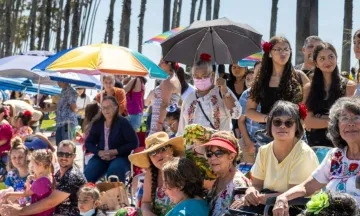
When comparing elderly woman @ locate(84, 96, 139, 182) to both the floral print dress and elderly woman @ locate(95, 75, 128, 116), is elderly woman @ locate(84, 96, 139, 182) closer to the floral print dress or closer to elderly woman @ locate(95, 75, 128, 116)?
elderly woman @ locate(95, 75, 128, 116)

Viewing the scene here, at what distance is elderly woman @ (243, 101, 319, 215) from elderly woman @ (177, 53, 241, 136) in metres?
2.14

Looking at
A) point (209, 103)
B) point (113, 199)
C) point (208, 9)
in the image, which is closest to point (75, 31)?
point (208, 9)

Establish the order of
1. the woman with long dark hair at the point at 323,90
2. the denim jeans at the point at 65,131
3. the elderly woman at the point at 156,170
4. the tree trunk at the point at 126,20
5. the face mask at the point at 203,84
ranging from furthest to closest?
1. the tree trunk at the point at 126,20
2. the denim jeans at the point at 65,131
3. the face mask at the point at 203,84
4. the woman with long dark hair at the point at 323,90
5. the elderly woman at the point at 156,170

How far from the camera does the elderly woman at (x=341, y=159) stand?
4441 millimetres

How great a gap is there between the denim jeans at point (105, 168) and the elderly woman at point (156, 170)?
2.50 metres

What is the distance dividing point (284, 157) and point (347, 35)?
13.0m

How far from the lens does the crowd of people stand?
15.0 ft

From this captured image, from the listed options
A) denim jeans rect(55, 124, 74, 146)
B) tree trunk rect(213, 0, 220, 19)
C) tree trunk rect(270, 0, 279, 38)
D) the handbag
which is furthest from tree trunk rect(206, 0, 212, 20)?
the handbag

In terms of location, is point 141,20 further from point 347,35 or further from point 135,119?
point 135,119

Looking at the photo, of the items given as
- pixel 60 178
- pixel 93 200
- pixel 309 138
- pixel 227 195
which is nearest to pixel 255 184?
pixel 227 195

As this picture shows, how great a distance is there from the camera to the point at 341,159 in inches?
179

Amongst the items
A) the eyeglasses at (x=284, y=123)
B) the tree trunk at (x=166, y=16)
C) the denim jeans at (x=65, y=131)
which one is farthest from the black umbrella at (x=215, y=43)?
the tree trunk at (x=166, y=16)

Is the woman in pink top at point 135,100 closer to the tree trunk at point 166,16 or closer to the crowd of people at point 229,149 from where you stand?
the crowd of people at point 229,149

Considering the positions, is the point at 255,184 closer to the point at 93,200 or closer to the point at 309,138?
the point at 309,138
